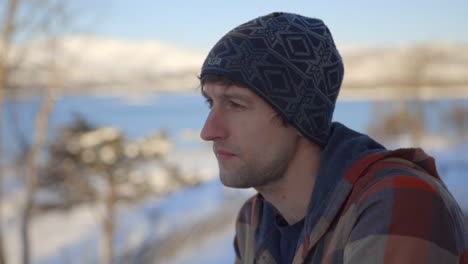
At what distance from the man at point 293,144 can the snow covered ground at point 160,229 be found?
24.4ft

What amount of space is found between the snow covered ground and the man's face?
7479 mm

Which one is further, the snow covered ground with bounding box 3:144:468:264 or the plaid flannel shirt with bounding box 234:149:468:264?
the snow covered ground with bounding box 3:144:468:264

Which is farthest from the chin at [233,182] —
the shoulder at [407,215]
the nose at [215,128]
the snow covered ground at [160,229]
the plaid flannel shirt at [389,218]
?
the snow covered ground at [160,229]

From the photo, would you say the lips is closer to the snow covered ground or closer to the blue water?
the blue water

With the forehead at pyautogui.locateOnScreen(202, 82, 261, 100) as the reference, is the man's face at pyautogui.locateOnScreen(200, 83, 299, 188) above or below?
below

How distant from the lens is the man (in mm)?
1378

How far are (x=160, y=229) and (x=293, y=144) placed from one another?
11480 mm

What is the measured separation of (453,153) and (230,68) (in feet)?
61.8

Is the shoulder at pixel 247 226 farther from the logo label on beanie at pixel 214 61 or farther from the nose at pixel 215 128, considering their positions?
the logo label on beanie at pixel 214 61

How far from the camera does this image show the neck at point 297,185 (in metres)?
1.58

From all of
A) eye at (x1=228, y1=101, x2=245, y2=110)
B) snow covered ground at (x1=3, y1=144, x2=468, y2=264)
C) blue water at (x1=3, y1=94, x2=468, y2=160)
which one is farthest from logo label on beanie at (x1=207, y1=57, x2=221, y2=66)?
snow covered ground at (x1=3, y1=144, x2=468, y2=264)

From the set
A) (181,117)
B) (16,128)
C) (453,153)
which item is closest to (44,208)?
(16,128)

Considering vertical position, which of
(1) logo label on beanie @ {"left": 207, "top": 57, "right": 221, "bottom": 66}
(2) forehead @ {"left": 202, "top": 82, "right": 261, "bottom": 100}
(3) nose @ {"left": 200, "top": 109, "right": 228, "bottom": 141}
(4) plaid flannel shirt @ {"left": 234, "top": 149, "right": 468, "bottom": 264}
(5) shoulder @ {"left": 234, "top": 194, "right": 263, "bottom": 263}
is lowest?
(5) shoulder @ {"left": 234, "top": 194, "right": 263, "bottom": 263}

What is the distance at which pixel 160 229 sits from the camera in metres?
12.7
